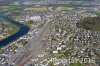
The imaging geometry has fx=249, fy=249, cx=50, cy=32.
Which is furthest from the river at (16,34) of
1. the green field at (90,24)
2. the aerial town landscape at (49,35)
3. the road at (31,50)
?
the green field at (90,24)

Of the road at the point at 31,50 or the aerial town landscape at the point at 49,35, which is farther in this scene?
the aerial town landscape at the point at 49,35

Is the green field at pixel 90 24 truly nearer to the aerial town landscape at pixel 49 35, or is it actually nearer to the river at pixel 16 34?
the aerial town landscape at pixel 49 35

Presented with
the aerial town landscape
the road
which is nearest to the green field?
the aerial town landscape

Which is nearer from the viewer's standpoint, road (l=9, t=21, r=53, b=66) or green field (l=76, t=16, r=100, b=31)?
road (l=9, t=21, r=53, b=66)

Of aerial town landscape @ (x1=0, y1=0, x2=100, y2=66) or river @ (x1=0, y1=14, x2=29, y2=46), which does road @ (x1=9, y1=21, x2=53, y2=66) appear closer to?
aerial town landscape @ (x1=0, y1=0, x2=100, y2=66)

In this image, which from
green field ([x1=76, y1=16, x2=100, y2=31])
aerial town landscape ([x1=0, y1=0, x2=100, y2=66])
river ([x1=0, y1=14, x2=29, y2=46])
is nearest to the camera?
aerial town landscape ([x1=0, y1=0, x2=100, y2=66])

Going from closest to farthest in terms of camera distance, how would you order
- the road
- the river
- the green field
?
the road → the river → the green field

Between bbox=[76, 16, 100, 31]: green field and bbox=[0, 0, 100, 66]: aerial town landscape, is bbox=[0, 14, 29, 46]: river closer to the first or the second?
bbox=[0, 0, 100, 66]: aerial town landscape

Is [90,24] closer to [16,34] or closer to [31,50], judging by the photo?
[16,34]

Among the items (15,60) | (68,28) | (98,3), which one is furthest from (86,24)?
(98,3)

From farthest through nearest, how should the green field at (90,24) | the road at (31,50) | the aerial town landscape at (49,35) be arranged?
1. the green field at (90,24)
2. the aerial town landscape at (49,35)
3. the road at (31,50)
